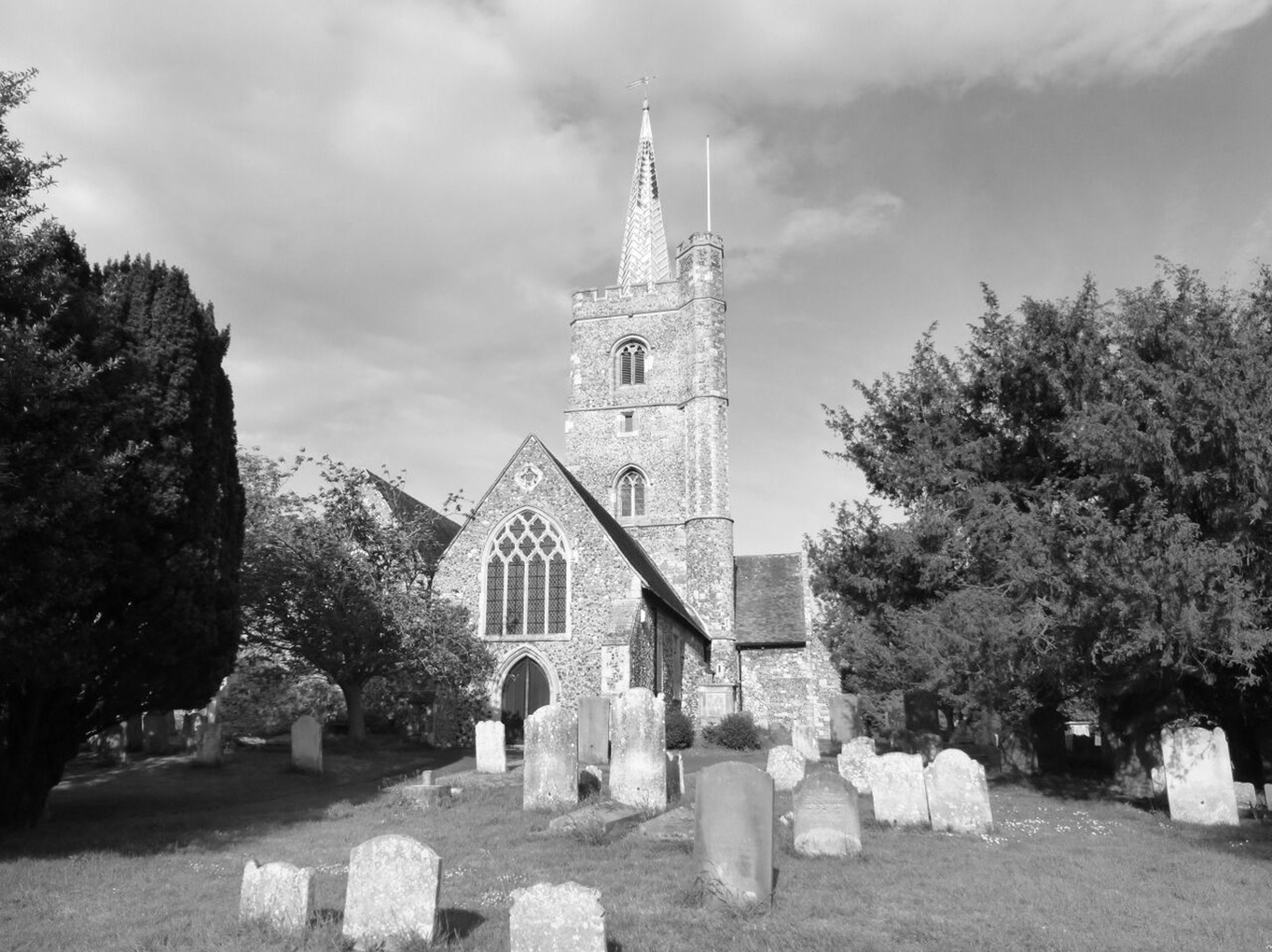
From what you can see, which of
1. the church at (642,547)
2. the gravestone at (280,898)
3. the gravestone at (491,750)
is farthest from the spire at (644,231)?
the gravestone at (280,898)

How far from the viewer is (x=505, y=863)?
28.6 feet

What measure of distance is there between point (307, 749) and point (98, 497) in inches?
369

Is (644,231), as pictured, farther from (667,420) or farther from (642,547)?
(642,547)

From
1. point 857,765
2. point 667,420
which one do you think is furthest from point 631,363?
point 857,765

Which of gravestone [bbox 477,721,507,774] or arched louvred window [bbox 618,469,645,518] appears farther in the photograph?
arched louvred window [bbox 618,469,645,518]

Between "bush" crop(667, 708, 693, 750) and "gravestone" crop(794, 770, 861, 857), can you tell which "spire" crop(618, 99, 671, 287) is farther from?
"gravestone" crop(794, 770, 861, 857)

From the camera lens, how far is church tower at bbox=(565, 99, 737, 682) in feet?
101

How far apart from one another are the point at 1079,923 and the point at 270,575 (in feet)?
58.4

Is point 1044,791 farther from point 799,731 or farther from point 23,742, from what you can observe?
point 23,742

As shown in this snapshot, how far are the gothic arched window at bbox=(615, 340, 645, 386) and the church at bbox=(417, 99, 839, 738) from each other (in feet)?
0.16

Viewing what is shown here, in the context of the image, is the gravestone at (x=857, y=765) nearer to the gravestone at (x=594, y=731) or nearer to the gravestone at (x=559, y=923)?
the gravestone at (x=594, y=731)

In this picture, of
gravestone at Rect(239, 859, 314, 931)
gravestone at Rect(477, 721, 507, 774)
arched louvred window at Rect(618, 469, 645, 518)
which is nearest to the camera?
gravestone at Rect(239, 859, 314, 931)

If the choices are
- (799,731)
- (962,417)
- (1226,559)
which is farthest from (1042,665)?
(799,731)

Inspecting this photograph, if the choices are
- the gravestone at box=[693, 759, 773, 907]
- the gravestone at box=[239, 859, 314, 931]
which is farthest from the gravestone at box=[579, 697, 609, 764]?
the gravestone at box=[239, 859, 314, 931]
